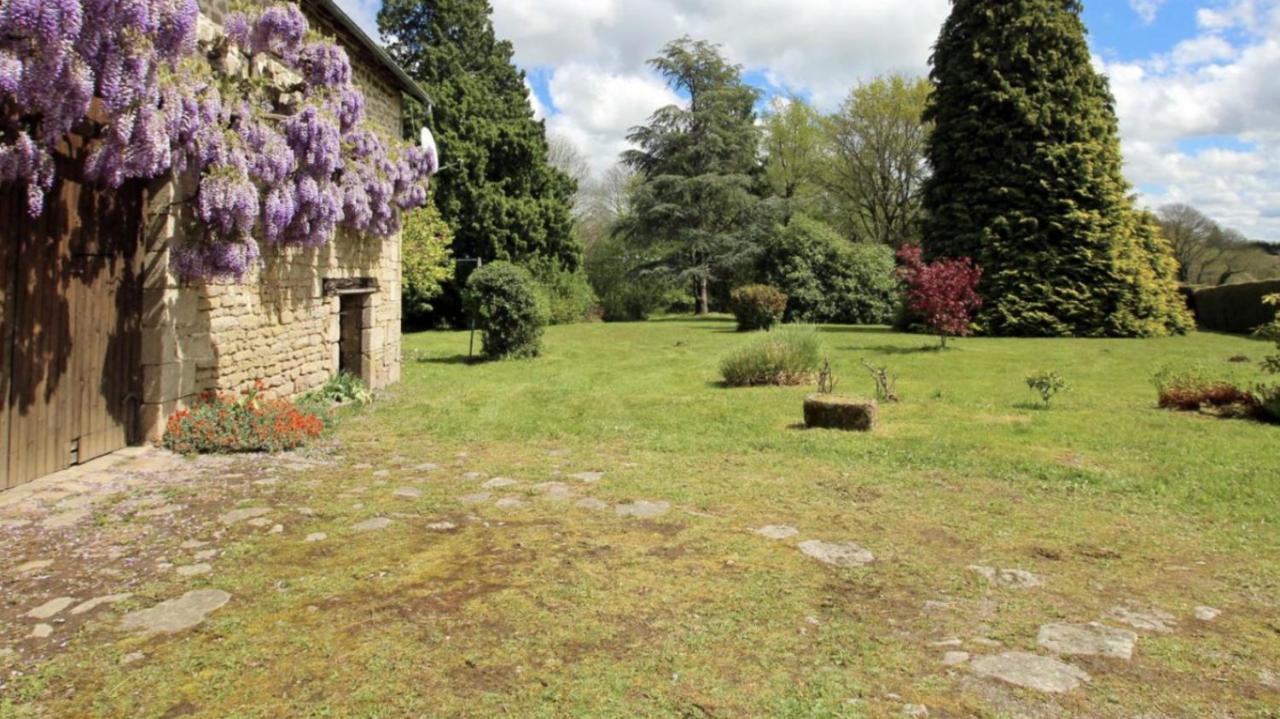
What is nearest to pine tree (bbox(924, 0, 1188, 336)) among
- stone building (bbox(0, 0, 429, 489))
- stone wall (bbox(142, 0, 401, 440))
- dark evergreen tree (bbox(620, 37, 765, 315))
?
dark evergreen tree (bbox(620, 37, 765, 315))

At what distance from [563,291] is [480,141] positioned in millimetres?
5538

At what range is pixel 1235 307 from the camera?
66.2ft

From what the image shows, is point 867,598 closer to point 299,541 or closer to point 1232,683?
point 1232,683

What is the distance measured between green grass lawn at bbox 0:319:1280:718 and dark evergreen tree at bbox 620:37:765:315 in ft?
66.2

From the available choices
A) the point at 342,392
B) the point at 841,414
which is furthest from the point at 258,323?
the point at 841,414

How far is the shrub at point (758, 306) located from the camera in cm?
2017

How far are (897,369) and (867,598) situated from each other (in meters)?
9.71

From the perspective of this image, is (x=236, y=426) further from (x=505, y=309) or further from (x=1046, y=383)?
(x=1046, y=383)

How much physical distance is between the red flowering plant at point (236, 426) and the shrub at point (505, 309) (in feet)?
23.0

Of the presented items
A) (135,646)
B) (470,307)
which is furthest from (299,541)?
(470,307)

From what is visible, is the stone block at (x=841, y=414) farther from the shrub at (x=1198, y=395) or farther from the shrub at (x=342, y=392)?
the shrub at (x=342, y=392)

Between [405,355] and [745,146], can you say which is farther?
[745,146]

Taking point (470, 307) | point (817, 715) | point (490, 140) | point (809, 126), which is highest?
point (809, 126)

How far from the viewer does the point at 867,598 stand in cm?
357
